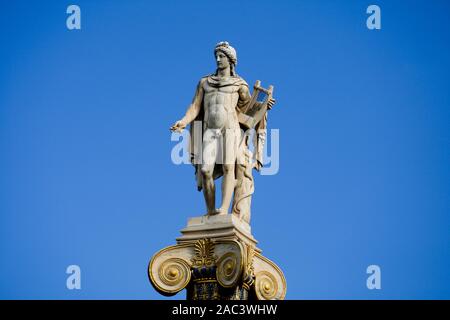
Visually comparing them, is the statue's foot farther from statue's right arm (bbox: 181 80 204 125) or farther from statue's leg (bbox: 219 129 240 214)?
statue's right arm (bbox: 181 80 204 125)

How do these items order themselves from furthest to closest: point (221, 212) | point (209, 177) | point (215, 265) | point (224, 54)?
point (224, 54) → point (209, 177) → point (221, 212) → point (215, 265)

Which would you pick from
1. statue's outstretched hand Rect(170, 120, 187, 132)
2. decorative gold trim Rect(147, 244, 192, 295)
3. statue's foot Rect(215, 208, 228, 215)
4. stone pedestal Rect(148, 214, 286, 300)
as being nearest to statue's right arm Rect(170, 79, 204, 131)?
statue's outstretched hand Rect(170, 120, 187, 132)

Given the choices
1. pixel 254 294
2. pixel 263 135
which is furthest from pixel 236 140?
pixel 254 294

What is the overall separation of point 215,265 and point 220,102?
185 inches

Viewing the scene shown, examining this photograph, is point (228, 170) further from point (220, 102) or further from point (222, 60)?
point (222, 60)

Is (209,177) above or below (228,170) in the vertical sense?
below

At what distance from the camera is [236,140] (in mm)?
46625

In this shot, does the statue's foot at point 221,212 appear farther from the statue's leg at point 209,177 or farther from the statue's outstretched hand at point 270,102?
the statue's outstretched hand at point 270,102

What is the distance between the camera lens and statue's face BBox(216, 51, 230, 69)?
47125mm

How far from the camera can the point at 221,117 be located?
4672cm

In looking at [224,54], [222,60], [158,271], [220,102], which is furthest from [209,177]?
[224,54]

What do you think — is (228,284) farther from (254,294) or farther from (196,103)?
(196,103)

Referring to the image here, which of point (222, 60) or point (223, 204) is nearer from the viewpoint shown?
point (223, 204)
